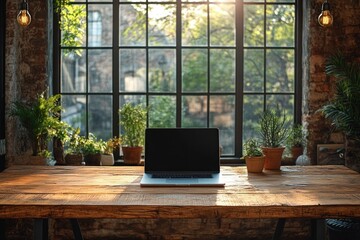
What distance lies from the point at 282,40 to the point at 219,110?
1.15 m

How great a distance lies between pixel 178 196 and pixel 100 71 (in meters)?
3.53

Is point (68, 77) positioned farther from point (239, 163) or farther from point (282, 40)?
point (282, 40)

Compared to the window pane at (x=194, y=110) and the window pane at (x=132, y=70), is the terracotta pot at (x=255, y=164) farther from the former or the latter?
the window pane at (x=194, y=110)

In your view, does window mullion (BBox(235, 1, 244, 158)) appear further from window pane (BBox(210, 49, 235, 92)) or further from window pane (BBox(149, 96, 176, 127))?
window pane (BBox(210, 49, 235, 92))

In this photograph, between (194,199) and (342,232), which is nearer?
(194,199)

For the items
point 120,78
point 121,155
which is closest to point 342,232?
point 121,155

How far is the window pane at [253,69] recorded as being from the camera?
21.6 ft

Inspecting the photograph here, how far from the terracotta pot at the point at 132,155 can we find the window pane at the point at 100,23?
1286 millimetres

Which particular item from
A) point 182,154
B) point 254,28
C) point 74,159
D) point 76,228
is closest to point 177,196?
point 182,154

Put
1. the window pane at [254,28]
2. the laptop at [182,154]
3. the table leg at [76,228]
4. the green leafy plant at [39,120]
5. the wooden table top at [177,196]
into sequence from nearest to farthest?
the wooden table top at [177,196] < the laptop at [182,154] < the table leg at [76,228] < the green leafy plant at [39,120] < the window pane at [254,28]

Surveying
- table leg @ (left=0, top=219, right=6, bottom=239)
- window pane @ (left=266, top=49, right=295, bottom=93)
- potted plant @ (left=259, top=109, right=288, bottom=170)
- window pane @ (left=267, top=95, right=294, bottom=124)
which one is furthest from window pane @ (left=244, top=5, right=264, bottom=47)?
table leg @ (left=0, top=219, right=6, bottom=239)

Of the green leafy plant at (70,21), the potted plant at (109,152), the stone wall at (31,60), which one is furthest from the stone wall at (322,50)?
the stone wall at (31,60)

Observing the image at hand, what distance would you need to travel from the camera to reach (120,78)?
19.7ft

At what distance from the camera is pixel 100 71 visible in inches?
256
